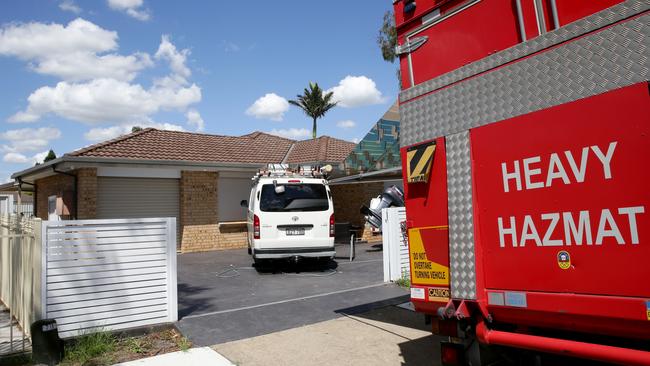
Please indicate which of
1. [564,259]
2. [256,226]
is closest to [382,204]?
[256,226]

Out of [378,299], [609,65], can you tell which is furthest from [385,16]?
[609,65]

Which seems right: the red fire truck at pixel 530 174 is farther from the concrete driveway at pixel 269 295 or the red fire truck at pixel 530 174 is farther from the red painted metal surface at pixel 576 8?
the concrete driveway at pixel 269 295

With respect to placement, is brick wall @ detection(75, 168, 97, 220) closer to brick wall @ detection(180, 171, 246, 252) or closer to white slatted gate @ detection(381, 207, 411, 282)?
brick wall @ detection(180, 171, 246, 252)

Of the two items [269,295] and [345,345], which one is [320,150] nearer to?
[269,295]

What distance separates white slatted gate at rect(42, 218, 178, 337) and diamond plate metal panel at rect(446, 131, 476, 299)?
399cm

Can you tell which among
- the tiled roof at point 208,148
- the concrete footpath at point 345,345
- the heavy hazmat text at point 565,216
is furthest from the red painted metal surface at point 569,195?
the tiled roof at point 208,148

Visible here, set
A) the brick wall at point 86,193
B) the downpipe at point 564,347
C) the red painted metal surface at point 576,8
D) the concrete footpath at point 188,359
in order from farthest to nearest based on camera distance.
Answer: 1. the brick wall at point 86,193
2. the concrete footpath at point 188,359
3. the red painted metal surface at point 576,8
4. the downpipe at point 564,347

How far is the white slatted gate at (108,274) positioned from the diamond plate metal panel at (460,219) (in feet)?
13.1

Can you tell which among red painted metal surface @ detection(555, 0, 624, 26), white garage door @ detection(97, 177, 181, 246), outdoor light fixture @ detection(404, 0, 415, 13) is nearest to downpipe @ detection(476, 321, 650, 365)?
red painted metal surface @ detection(555, 0, 624, 26)

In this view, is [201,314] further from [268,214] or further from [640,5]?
[640,5]

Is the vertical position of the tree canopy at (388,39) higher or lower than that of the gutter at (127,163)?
higher

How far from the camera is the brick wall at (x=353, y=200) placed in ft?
61.2

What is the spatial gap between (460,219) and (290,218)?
22.9 ft

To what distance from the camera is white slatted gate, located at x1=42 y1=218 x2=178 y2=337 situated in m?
5.23
